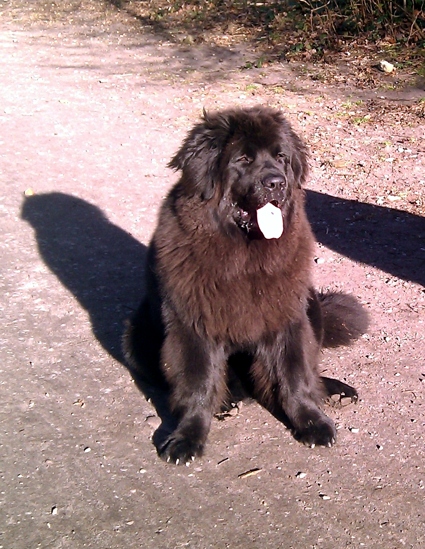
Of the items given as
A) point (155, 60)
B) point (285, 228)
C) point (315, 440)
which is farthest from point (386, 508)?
point (155, 60)

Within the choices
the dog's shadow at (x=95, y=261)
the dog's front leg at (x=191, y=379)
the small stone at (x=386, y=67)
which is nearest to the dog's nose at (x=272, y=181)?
the dog's front leg at (x=191, y=379)

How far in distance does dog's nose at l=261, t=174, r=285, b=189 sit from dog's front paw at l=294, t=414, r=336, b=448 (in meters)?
1.11

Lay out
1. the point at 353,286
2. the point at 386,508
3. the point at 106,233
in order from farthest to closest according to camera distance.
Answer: the point at 106,233
the point at 353,286
the point at 386,508

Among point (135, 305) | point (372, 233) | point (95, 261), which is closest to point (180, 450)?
point (135, 305)

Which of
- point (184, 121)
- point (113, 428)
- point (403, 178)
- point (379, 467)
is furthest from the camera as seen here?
point (184, 121)

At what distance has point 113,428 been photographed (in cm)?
349

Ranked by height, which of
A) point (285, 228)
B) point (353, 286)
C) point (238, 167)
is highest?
point (238, 167)

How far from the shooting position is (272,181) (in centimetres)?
309

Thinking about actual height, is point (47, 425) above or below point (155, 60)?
above

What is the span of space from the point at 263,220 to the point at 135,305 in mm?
1710

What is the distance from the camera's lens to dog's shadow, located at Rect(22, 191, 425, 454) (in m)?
4.74

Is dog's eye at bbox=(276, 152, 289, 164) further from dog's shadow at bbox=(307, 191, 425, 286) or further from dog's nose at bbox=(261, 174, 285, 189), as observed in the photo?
dog's shadow at bbox=(307, 191, 425, 286)

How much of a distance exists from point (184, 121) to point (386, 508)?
5894mm

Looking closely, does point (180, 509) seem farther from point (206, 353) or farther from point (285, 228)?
point (285, 228)
